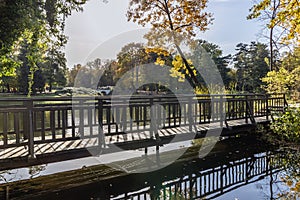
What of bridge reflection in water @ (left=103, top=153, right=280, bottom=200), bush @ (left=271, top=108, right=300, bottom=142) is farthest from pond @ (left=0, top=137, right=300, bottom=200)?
bush @ (left=271, top=108, right=300, bottom=142)

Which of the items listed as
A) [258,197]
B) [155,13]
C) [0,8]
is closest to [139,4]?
[155,13]

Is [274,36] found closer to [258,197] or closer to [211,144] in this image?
[211,144]

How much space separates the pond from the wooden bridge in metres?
0.56

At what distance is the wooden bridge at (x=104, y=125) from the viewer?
13.0ft

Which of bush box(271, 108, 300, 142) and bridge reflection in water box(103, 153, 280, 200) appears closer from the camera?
bridge reflection in water box(103, 153, 280, 200)

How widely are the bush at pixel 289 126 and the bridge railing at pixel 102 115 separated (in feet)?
2.37

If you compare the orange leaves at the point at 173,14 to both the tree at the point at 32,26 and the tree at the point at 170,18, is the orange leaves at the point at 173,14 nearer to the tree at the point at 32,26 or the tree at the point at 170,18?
the tree at the point at 170,18

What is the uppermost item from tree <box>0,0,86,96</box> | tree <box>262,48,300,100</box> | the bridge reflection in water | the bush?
tree <box>0,0,86,96</box>

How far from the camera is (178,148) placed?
22.7ft

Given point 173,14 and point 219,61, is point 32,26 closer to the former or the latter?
point 173,14

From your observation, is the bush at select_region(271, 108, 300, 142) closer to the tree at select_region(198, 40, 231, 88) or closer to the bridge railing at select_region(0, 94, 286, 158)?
the bridge railing at select_region(0, 94, 286, 158)

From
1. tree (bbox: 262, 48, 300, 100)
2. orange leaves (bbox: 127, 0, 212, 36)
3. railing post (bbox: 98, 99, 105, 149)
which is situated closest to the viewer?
railing post (bbox: 98, 99, 105, 149)

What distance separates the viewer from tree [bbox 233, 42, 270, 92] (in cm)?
2811

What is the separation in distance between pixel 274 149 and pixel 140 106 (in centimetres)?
374
